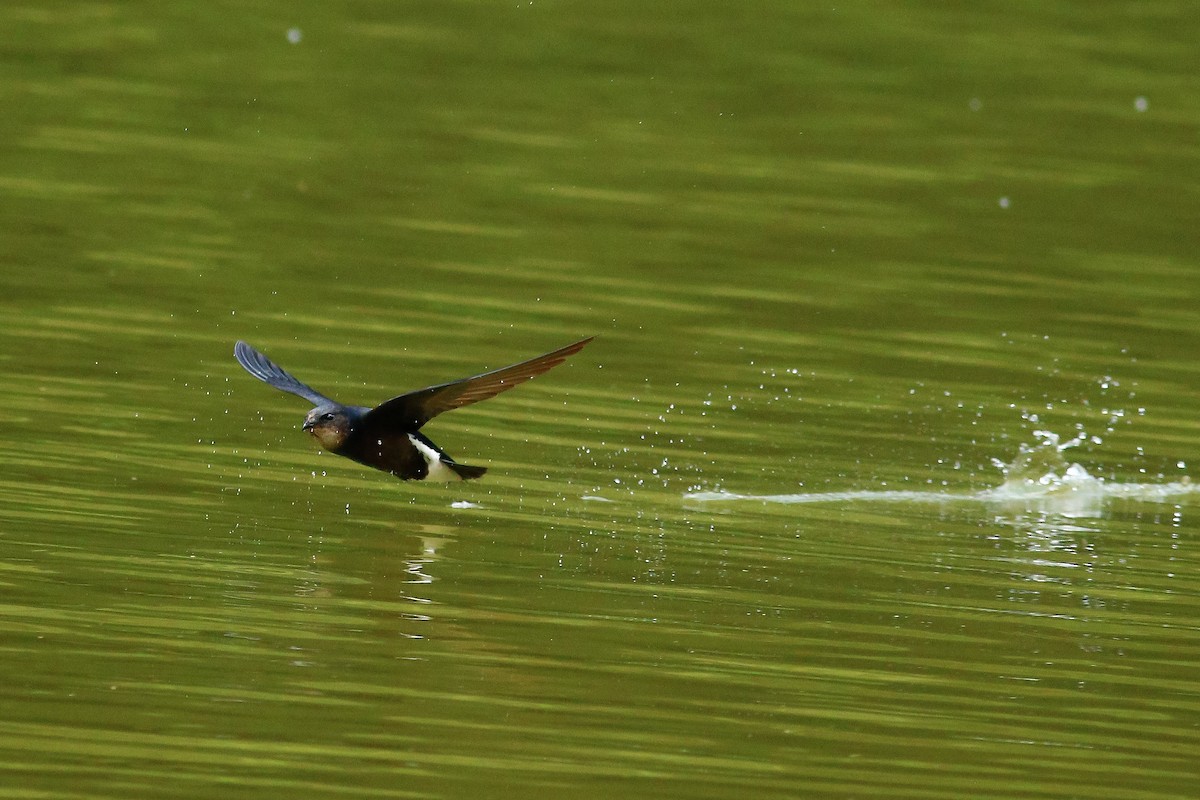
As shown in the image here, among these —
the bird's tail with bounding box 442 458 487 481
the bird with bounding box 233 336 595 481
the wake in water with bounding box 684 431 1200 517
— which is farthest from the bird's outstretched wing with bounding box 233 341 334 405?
the wake in water with bounding box 684 431 1200 517

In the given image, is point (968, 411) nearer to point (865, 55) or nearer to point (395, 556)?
point (395, 556)

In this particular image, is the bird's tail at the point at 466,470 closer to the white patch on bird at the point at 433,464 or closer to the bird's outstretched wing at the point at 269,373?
the white patch on bird at the point at 433,464

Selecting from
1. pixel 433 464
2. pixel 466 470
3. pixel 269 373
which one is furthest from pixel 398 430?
pixel 269 373

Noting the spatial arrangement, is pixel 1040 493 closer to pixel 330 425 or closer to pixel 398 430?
pixel 398 430

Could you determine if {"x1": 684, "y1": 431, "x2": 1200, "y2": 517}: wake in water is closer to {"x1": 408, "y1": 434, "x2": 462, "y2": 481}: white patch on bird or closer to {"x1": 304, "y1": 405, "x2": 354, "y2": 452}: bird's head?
{"x1": 408, "y1": 434, "x2": 462, "y2": 481}: white patch on bird

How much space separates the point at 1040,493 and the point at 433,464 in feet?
7.10

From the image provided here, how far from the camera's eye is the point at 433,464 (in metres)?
6.14

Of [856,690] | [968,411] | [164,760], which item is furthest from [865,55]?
[164,760]

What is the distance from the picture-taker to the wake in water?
22.1ft

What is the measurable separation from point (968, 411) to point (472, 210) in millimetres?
3295

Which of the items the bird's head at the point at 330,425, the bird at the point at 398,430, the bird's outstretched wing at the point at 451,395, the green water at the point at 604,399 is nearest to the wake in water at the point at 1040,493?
the green water at the point at 604,399

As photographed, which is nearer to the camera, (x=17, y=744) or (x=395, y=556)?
(x=17, y=744)

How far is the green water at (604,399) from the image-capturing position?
449cm

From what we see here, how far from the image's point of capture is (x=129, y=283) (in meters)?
8.76
